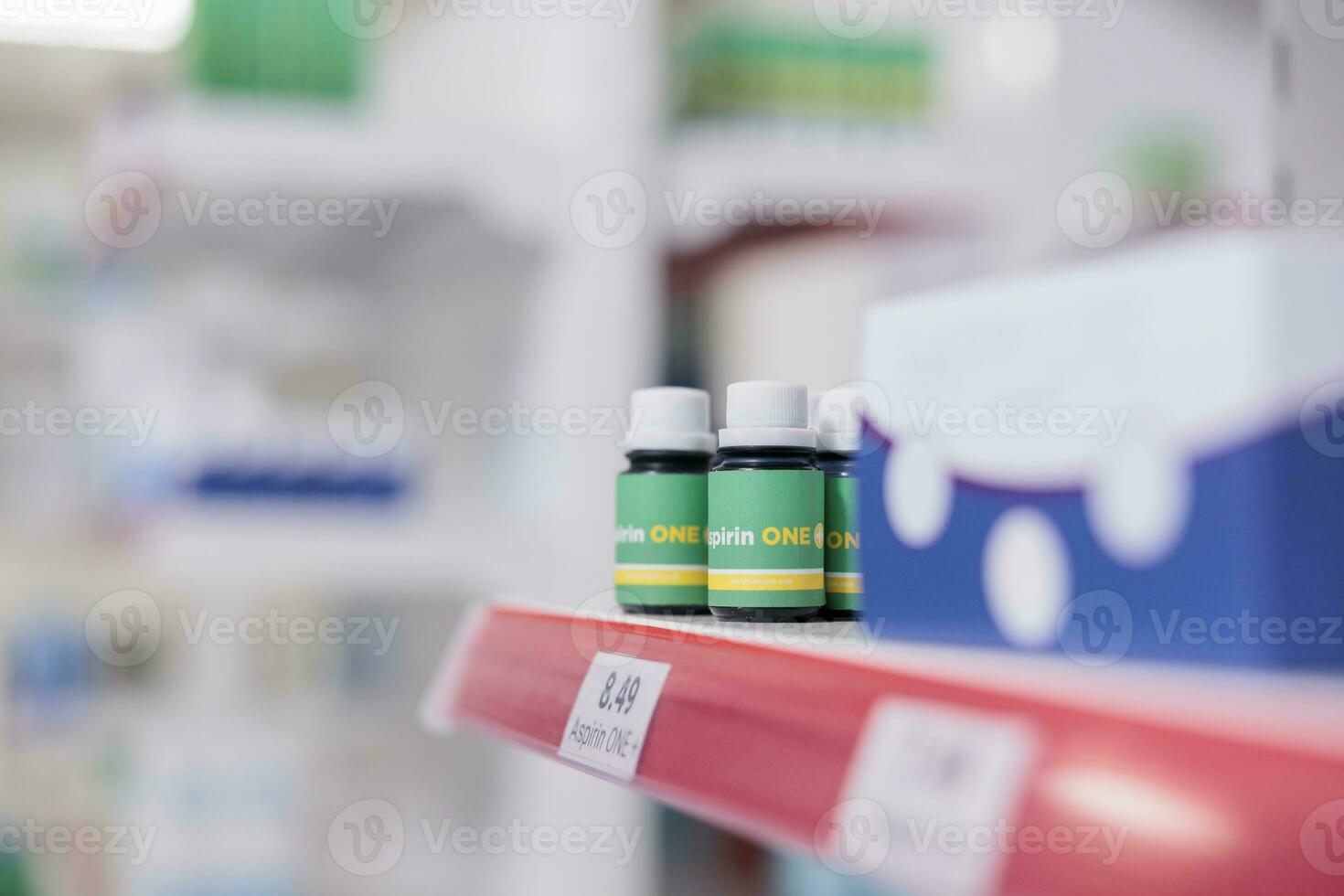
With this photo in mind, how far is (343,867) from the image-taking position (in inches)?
73.0

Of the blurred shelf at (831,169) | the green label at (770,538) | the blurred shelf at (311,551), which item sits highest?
the blurred shelf at (831,169)

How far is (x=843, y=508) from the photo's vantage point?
0.58 meters

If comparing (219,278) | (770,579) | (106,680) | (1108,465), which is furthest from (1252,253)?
(106,680)

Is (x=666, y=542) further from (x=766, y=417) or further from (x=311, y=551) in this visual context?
(x=311, y=551)

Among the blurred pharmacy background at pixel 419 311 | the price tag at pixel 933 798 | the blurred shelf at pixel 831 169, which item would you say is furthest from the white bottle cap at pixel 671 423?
the blurred shelf at pixel 831 169

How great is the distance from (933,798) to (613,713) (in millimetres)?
188

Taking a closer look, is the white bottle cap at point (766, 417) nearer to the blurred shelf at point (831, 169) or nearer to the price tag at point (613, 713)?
the price tag at point (613, 713)

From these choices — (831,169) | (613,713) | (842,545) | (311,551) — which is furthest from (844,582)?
(831,169)

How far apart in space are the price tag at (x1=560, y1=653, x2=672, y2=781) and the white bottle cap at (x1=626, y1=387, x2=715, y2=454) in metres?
0.14

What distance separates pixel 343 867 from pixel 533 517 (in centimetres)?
54

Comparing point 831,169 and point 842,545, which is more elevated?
point 831,169

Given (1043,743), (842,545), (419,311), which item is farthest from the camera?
(419,311)

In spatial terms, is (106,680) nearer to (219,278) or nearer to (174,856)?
(174,856)

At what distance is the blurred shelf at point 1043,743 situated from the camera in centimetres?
24
